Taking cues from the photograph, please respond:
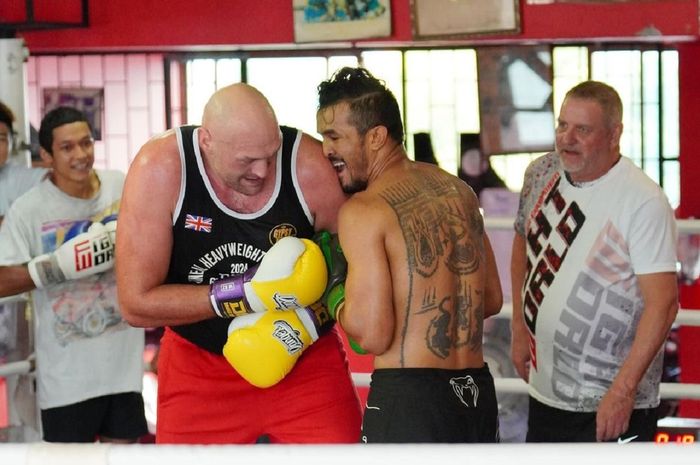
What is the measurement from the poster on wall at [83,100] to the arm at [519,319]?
173 inches

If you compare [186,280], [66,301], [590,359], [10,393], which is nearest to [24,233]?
[66,301]

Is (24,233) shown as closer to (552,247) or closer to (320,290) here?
(320,290)

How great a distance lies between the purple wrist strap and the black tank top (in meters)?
0.11

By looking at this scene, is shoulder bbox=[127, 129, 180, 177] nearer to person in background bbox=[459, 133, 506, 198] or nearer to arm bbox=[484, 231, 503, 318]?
arm bbox=[484, 231, 503, 318]

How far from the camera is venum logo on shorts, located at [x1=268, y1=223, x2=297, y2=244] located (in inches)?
99.6

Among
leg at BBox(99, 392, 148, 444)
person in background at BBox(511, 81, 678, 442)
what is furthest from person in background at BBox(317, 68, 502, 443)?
leg at BBox(99, 392, 148, 444)

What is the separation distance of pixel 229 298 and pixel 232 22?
4.07m

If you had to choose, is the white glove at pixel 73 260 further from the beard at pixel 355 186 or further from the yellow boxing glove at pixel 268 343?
the beard at pixel 355 186

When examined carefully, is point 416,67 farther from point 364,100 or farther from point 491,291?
point 364,100

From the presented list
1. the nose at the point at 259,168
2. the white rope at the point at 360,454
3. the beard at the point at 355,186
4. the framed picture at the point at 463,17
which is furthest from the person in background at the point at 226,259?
the framed picture at the point at 463,17

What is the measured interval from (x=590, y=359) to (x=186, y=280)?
997 mm

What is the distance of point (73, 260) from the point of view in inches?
121

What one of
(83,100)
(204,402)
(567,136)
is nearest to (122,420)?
(204,402)

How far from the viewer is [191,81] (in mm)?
6895
